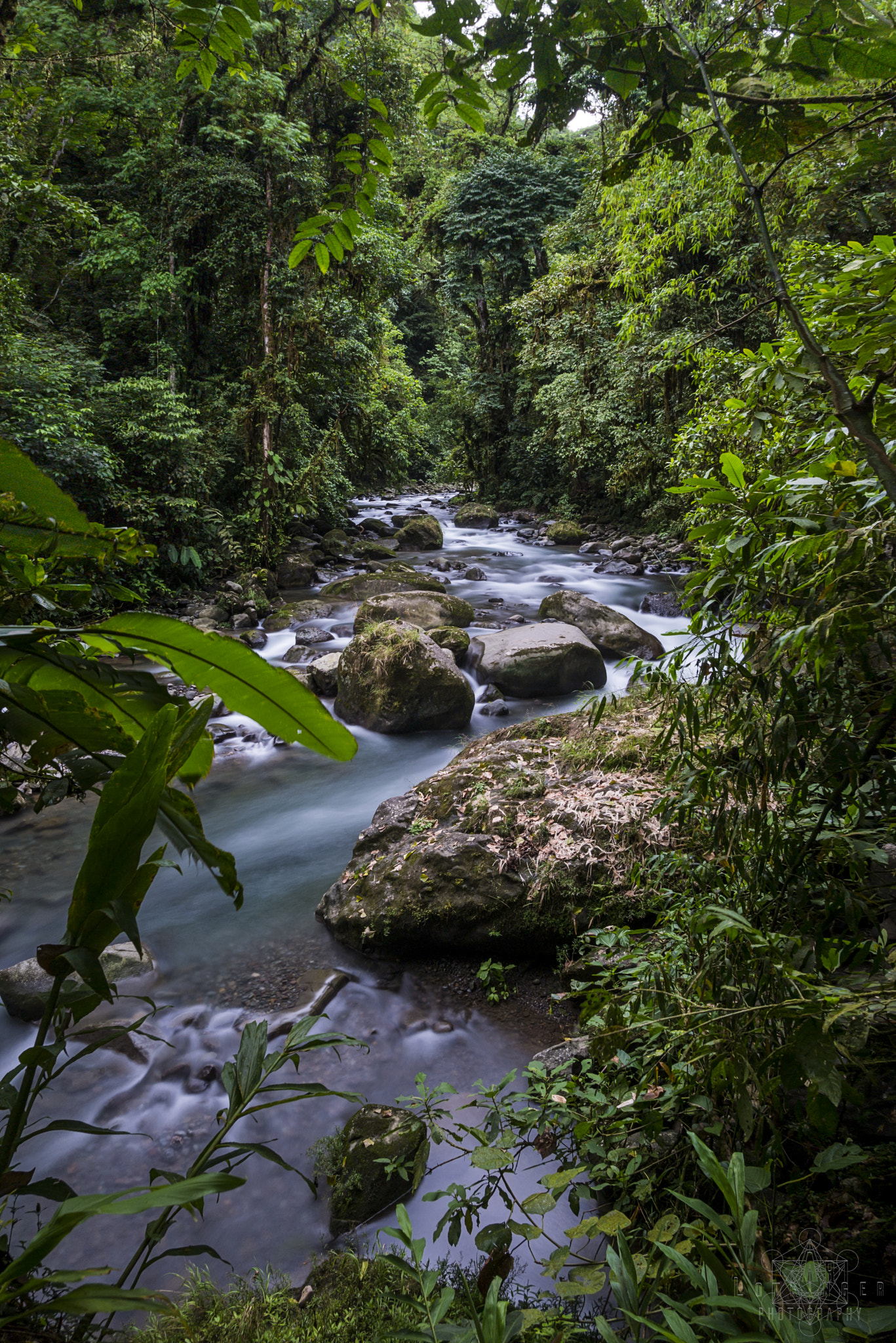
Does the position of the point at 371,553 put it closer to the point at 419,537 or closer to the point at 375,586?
the point at 419,537

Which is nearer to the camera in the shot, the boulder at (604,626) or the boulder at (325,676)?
the boulder at (325,676)

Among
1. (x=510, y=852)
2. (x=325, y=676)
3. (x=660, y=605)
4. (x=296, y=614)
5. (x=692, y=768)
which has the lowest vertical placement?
(x=510, y=852)

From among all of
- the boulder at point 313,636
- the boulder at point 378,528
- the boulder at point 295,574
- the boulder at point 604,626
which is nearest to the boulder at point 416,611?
the boulder at point 313,636

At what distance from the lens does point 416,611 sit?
8.04 meters

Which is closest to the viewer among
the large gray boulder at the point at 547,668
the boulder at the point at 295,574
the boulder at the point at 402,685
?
the boulder at the point at 402,685

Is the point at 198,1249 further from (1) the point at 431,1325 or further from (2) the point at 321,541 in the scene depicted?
(2) the point at 321,541

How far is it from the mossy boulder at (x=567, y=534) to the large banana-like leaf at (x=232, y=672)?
580 inches

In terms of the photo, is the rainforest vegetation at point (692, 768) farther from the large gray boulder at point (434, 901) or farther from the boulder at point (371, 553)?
the boulder at point (371, 553)

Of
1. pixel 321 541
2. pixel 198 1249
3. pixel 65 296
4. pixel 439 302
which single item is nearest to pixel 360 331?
pixel 321 541

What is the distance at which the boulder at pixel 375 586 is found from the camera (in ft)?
33.1

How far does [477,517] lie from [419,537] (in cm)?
431

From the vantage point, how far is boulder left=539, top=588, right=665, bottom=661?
24.5 ft

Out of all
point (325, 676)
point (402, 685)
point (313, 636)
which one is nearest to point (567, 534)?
point (313, 636)

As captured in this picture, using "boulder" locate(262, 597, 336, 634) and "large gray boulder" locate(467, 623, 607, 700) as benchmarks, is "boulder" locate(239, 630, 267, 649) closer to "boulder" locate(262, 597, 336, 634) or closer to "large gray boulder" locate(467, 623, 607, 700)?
"boulder" locate(262, 597, 336, 634)
